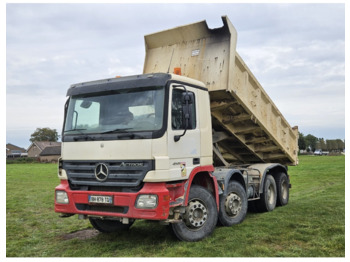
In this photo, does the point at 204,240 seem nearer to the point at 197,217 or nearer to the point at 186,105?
the point at 197,217

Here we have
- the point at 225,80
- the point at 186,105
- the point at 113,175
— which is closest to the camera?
the point at 113,175

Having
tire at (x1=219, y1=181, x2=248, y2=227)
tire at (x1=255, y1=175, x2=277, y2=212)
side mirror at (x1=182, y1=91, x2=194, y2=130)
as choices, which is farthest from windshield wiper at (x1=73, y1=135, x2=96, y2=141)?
tire at (x1=255, y1=175, x2=277, y2=212)

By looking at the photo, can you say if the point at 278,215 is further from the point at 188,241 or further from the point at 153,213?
the point at 153,213

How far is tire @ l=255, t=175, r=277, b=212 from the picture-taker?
9320 mm

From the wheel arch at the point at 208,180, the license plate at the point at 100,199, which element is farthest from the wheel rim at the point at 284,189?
the license plate at the point at 100,199

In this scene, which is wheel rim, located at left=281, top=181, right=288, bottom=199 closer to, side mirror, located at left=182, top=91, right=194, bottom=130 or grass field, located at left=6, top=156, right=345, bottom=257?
grass field, located at left=6, top=156, right=345, bottom=257

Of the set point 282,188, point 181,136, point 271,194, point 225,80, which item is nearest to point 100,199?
point 181,136

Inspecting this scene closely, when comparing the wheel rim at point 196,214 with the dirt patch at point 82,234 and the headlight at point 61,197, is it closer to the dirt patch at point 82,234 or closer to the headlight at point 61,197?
the headlight at point 61,197

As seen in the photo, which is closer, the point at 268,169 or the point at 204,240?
the point at 204,240

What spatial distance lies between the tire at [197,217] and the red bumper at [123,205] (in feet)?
2.20

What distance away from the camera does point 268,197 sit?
31.3 ft

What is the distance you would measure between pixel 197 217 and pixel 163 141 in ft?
5.26

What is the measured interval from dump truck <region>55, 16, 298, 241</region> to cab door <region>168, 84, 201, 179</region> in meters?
0.02

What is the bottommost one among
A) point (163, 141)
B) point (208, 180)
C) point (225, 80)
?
point (208, 180)
